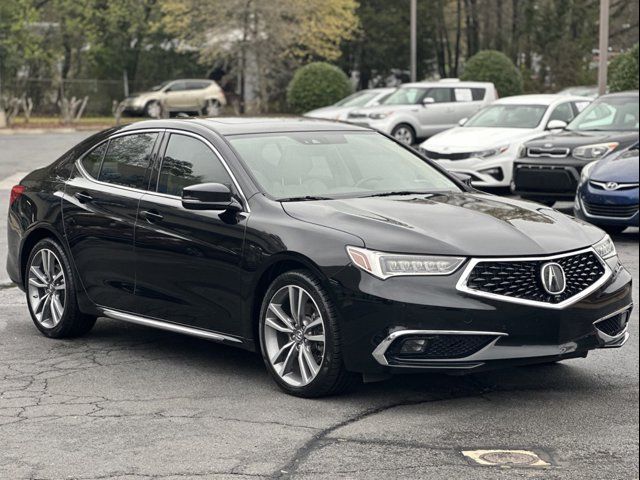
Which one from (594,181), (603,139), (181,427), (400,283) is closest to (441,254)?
(400,283)

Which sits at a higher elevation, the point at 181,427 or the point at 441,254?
the point at 441,254

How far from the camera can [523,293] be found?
627 cm

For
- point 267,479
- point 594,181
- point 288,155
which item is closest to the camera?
point 267,479

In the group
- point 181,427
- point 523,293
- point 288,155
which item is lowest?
point 181,427

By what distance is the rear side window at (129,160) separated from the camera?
26.0 feet

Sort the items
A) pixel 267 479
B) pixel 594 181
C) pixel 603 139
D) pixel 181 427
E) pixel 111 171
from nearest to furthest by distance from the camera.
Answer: pixel 267 479
pixel 181 427
pixel 111 171
pixel 594 181
pixel 603 139

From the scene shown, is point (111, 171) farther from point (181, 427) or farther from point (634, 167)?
point (634, 167)

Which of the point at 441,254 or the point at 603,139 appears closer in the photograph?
the point at 441,254

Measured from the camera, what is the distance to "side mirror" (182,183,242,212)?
7000mm

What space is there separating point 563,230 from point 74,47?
161 feet

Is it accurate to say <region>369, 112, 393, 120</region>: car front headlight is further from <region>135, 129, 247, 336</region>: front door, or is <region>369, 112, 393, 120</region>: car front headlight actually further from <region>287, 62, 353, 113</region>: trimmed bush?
<region>135, 129, 247, 336</region>: front door

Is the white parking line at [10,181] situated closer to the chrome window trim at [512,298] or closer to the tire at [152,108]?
the chrome window trim at [512,298]

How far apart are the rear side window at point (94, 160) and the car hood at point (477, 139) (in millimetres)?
11469

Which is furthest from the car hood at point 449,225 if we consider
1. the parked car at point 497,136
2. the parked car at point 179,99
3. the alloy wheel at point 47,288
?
the parked car at point 179,99
